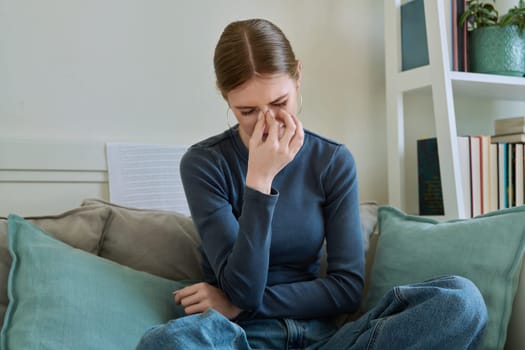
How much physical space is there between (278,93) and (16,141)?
2.31 ft

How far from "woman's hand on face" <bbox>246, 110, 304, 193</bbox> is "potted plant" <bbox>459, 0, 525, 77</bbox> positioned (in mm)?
863

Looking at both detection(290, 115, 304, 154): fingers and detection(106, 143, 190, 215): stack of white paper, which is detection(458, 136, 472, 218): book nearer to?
detection(290, 115, 304, 154): fingers

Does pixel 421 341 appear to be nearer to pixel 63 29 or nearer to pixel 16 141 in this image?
pixel 16 141

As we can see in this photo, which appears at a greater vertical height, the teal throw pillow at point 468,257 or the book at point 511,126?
the book at point 511,126

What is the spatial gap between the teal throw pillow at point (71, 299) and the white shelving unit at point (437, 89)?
2.86 feet

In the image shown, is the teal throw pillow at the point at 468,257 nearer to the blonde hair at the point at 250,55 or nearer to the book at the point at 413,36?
the blonde hair at the point at 250,55

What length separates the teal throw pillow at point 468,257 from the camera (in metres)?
1.09

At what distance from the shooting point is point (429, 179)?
1750 millimetres

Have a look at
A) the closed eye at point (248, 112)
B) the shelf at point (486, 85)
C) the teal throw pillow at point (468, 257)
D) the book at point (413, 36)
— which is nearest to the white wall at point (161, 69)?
the book at point (413, 36)

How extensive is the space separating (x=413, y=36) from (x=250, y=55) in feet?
2.74

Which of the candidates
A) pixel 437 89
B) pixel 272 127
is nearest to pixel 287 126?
pixel 272 127

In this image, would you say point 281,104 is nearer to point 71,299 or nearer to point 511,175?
point 71,299

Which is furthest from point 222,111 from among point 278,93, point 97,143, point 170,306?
point 170,306

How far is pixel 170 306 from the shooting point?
45.6 inches
